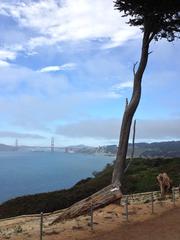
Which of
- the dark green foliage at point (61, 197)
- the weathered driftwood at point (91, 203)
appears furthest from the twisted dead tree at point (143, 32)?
the dark green foliage at point (61, 197)

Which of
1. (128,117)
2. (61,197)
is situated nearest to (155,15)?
(128,117)

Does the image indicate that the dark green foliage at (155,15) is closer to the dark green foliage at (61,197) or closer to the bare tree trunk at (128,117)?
the bare tree trunk at (128,117)

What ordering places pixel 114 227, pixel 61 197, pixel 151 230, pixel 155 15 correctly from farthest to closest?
pixel 61 197
pixel 155 15
pixel 114 227
pixel 151 230

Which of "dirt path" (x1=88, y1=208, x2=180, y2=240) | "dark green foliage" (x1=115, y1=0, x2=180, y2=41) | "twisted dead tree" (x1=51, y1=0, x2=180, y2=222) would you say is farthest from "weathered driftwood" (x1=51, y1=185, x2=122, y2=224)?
"dark green foliage" (x1=115, y1=0, x2=180, y2=41)

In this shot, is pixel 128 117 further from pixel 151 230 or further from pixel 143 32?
pixel 151 230

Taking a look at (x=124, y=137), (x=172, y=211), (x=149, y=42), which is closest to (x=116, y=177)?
(x=124, y=137)

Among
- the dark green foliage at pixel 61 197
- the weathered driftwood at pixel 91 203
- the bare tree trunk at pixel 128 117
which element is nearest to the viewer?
the weathered driftwood at pixel 91 203

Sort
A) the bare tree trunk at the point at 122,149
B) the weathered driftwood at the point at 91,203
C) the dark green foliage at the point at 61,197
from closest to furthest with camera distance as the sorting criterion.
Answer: the weathered driftwood at the point at 91,203
the bare tree trunk at the point at 122,149
the dark green foliage at the point at 61,197
